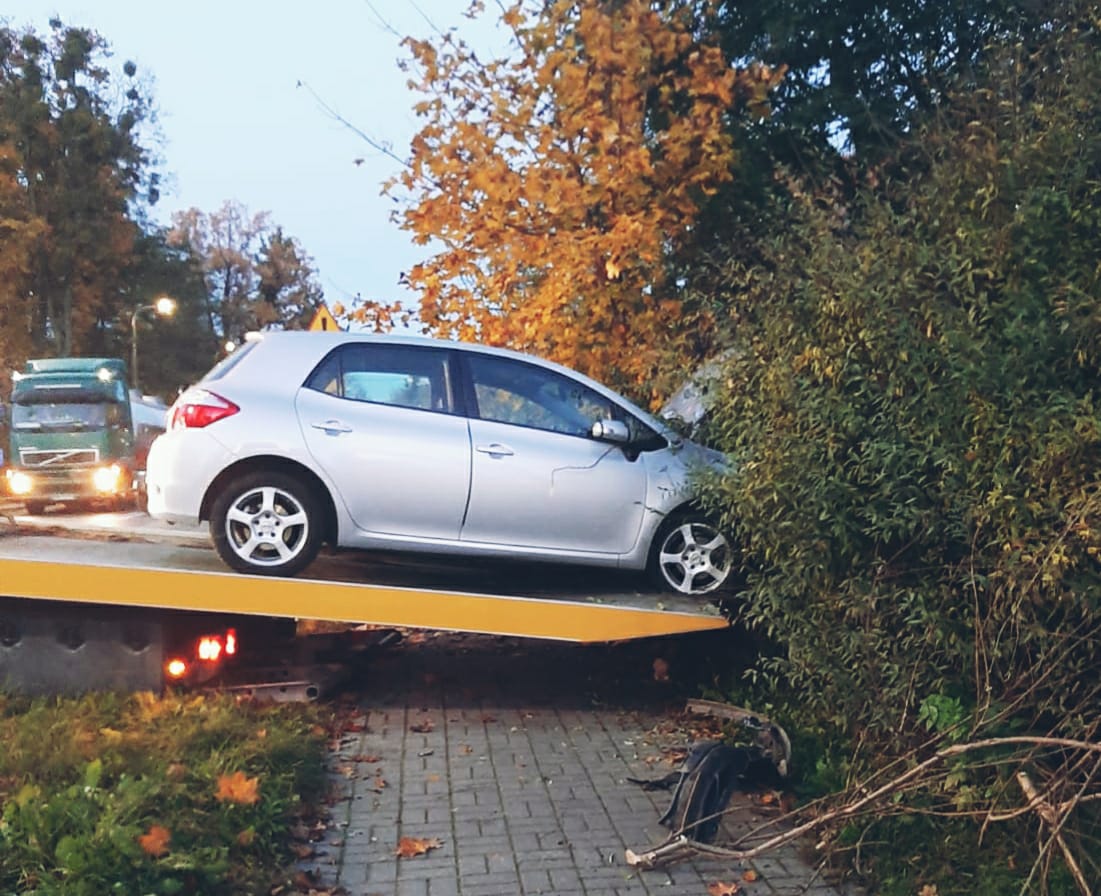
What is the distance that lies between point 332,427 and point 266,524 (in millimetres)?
696

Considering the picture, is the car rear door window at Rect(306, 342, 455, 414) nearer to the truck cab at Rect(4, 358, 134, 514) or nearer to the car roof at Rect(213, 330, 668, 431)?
the car roof at Rect(213, 330, 668, 431)

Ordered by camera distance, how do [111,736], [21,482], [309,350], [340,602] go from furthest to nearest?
[21,482], [309,350], [340,602], [111,736]

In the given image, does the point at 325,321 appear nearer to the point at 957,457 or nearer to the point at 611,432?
the point at 611,432

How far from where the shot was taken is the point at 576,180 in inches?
412

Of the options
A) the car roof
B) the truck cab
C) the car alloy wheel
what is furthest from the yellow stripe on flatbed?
the truck cab

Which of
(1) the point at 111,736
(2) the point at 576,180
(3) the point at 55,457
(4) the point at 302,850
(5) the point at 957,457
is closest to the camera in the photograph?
(5) the point at 957,457

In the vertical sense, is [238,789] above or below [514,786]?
above

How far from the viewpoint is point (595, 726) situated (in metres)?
7.60

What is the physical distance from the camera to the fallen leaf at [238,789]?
17.6 feet

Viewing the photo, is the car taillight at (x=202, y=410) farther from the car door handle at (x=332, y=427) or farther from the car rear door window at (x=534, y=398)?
the car rear door window at (x=534, y=398)

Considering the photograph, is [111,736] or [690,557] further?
[690,557]

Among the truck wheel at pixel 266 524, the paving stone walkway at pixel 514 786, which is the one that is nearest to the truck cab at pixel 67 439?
the paving stone walkway at pixel 514 786

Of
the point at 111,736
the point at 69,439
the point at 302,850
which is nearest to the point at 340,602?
the point at 111,736

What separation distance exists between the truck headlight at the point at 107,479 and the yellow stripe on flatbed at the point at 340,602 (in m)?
13.5
